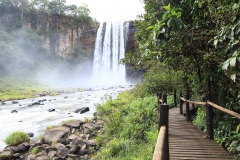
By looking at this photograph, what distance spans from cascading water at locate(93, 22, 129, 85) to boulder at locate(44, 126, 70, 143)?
109 ft

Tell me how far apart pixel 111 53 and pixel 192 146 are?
130ft

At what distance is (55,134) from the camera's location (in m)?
9.12

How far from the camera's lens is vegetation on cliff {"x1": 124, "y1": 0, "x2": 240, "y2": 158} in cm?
285

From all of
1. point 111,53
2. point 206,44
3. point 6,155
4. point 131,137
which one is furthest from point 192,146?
point 111,53

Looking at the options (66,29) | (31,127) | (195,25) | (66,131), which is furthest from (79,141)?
(66,29)

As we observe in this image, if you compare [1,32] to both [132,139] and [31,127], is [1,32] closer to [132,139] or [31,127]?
[31,127]

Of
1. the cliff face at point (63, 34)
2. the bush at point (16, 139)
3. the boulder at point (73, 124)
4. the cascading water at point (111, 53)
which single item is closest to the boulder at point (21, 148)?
the bush at point (16, 139)

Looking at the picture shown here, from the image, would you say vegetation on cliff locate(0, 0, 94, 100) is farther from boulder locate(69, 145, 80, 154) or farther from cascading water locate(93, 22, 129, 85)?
boulder locate(69, 145, 80, 154)

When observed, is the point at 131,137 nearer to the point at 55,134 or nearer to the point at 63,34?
the point at 55,134

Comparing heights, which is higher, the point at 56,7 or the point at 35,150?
the point at 56,7

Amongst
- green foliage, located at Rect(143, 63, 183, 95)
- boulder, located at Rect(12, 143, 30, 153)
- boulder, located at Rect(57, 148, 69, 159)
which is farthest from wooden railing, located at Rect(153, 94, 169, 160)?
green foliage, located at Rect(143, 63, 183, 95)

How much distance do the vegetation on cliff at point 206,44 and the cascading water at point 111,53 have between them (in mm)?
36588

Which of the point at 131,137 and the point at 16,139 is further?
the point at 16,139

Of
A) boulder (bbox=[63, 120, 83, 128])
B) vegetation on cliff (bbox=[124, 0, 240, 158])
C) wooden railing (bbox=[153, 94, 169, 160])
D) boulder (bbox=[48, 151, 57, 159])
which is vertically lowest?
boulder (bbox=[48, 151, 57, 159])
